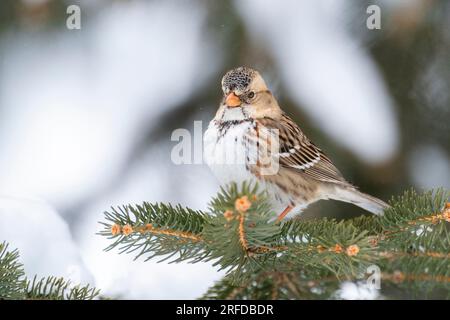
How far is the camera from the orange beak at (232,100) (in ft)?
8.77

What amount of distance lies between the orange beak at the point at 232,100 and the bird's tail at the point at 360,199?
2.06 feet

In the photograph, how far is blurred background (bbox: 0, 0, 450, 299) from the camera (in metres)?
2.93

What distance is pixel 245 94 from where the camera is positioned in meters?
2.73

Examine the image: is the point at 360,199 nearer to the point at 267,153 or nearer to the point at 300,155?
the point at 300,155

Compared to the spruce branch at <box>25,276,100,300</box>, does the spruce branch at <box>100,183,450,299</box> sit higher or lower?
higher

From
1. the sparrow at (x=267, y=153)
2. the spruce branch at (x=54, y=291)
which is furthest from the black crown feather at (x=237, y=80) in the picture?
the spruce branch at (x=54, y=291)

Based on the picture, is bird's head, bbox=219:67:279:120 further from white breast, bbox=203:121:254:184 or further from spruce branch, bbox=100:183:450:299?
spruce branch, bbox=100:183:450:299

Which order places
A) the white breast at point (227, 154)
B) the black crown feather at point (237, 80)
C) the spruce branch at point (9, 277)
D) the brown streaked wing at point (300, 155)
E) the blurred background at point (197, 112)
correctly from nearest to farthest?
1. the spruce branch at point (9, 277)
2. the white breast at point (227, 154)
3. the black crown feather at point (237, 80)
4. the brown streaked wing at point (300, 155)
5. the blurred background at point (197, 112)

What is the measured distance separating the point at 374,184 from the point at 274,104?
628 mm

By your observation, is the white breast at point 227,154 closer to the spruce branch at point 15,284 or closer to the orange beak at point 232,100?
the orange beak at point 232,100

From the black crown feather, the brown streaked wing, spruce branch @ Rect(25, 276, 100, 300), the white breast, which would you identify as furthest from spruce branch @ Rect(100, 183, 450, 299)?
the black crown feather

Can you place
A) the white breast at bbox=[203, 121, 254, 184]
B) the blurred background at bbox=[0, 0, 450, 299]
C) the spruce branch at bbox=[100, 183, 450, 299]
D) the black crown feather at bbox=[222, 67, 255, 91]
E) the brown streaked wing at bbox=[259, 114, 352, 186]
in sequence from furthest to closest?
the blurred background at bbox=[0, 0, 450, 299], the brown streaked wing at bbox=[259, 114, 352, 186], the black crown feather at bbox=[222, 67, 255, 91], the white breast at bbox=[203, 121, 254, 184], the spruce branch at bbox=[100, 183, 450, 299]
